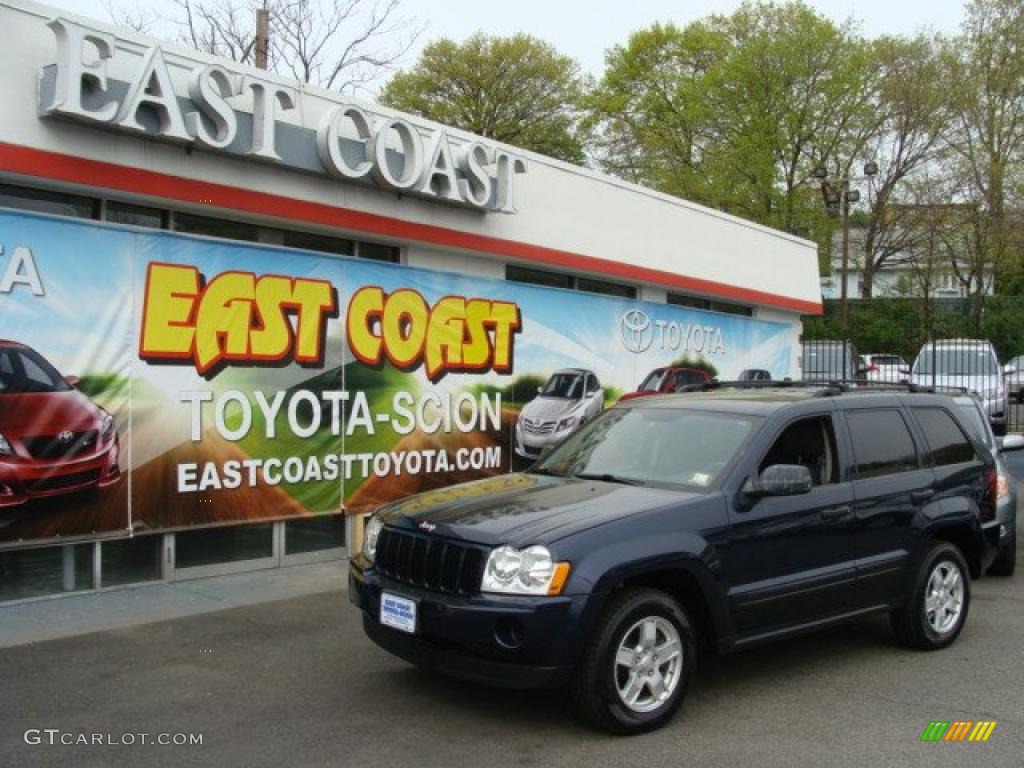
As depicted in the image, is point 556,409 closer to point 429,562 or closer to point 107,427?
point 107,427

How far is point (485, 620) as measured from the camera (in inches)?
185

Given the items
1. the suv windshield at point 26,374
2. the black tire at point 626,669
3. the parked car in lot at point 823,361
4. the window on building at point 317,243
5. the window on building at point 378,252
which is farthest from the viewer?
the parked car in lot at point 823,361

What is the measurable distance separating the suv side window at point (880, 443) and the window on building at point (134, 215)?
6074 mm

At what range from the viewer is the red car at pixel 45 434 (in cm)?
734

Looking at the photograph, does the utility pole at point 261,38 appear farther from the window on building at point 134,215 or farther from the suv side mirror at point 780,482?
the suv side mirror at point 780,482

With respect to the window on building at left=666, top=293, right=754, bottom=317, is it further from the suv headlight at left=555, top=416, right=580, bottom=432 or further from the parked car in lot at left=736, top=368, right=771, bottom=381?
the suv headlight at left=555, top=416, right=580, bottom=432

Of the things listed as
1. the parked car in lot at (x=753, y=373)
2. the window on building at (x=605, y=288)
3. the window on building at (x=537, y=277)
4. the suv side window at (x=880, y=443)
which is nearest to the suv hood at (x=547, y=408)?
the window on building at (x=537, y=277)

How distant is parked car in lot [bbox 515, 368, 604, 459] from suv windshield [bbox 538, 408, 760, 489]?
5450 millimetres

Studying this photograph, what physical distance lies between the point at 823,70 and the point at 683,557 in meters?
36.6

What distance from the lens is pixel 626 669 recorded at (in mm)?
4910

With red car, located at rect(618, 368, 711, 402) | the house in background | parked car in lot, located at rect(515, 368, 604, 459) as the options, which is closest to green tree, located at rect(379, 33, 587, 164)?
the house in background

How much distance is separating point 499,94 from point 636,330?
34289 millimetres

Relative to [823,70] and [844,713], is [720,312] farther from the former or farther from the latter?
[823,70]

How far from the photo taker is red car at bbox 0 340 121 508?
7.34 metres
